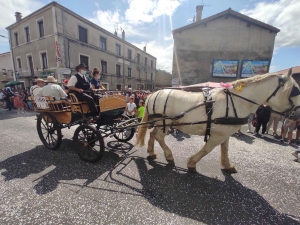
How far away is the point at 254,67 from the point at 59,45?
1755cm

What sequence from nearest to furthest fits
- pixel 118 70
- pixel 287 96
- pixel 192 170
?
pixel 287 96 < pixel 192 170 < pixel 118 70

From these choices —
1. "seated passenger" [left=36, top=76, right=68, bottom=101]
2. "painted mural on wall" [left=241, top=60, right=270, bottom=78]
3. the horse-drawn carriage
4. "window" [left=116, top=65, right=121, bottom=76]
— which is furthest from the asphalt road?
"window" [left=116, top=65, right=121, bottom=76]

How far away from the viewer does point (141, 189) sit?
7.13 feet

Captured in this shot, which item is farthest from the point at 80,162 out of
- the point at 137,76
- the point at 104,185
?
the point at 137,76

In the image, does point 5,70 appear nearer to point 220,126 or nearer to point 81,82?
point 81,82

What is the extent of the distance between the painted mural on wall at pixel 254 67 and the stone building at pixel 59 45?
1446 centimetres

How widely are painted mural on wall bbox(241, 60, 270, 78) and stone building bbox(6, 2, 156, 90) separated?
14.5 m

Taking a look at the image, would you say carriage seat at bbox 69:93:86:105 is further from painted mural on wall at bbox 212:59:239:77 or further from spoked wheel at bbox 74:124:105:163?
painted mural on wall at bbox 212:59:239:77

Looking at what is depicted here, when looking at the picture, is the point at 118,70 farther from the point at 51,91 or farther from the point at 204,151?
the point at 204,151

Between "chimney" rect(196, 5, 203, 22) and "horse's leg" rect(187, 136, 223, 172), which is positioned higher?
"chimney" rect(196, 5, 203, 22)

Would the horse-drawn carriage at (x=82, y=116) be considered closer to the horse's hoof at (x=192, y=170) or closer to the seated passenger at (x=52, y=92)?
the seated passenger at (x=52, y=92)

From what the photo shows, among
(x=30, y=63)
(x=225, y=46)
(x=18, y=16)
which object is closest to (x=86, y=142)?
(x=225, y=46)

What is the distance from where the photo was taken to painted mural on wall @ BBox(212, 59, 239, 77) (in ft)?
38.8

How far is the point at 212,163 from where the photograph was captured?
299cm
